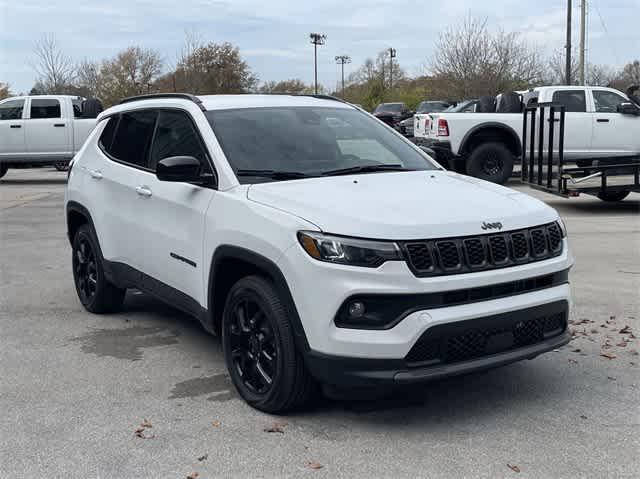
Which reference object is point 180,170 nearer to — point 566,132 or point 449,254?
point 449,254

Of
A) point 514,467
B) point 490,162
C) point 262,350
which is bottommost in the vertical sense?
point 514,467

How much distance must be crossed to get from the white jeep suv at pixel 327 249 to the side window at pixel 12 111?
15.8m

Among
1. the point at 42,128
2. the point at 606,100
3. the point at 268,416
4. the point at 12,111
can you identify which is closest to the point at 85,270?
the point at 268,416

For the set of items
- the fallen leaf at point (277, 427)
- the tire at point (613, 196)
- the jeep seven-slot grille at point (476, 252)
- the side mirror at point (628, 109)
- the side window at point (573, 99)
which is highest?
the side window at point (573, 99)

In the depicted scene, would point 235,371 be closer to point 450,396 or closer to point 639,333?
point 450,396

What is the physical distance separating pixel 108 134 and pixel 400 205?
10.8 feet

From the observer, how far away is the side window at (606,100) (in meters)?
16.7

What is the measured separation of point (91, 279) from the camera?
6.85 metres

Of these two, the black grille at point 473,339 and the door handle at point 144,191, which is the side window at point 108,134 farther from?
the black grille at point 473,339

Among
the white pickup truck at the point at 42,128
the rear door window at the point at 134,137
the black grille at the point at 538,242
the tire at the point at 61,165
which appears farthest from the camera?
the tire at the point at 61,165

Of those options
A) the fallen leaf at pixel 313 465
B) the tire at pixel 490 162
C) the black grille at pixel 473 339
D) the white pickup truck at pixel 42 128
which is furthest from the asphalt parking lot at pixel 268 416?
the white pickup truck at pixel 42 128

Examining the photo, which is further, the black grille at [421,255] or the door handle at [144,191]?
the door handle at [144,191]

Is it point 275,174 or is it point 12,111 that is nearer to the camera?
point 275,174

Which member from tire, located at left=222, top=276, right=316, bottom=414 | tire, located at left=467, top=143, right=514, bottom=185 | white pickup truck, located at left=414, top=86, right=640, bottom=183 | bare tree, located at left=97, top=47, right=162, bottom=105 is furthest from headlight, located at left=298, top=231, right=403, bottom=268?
bare tree, located at left=97, top=47, right=162, bottom=105
